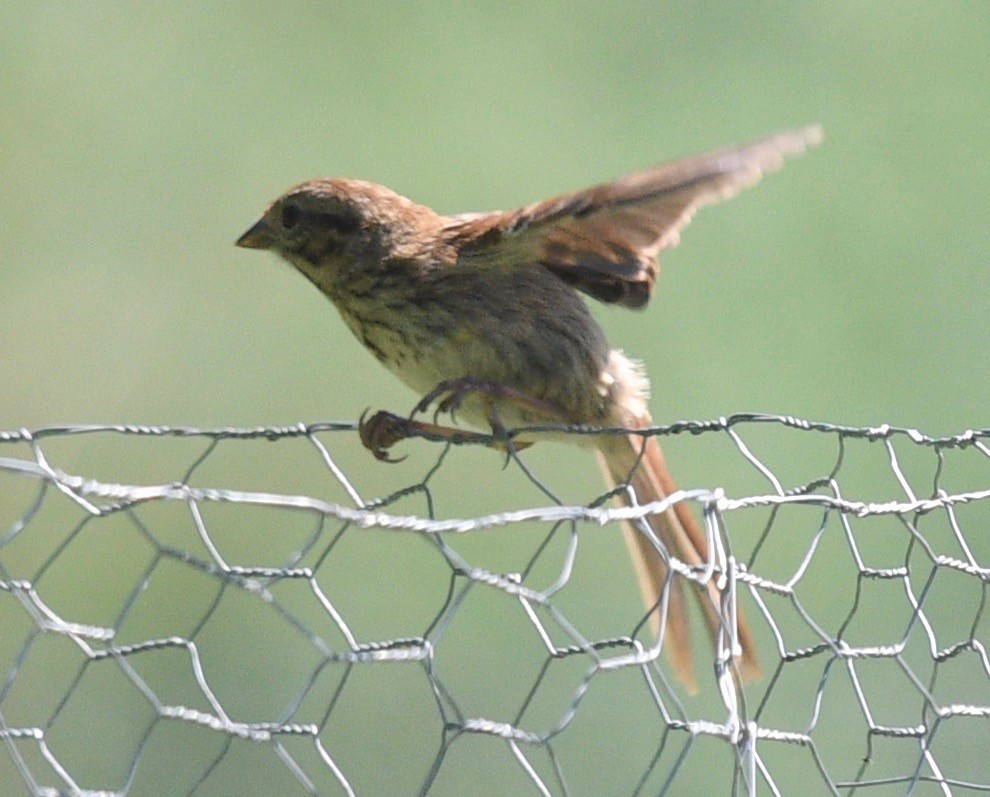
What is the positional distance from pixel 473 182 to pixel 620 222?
147 inches

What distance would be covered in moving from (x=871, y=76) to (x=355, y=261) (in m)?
4.31

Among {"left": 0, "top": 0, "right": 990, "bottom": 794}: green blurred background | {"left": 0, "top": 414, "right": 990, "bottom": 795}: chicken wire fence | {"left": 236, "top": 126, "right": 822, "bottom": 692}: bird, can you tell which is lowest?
{"left": 0, "top": 414, "right": 990, "bottom": 795}: chicken wire fence

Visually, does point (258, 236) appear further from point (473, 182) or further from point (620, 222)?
point (473, 182)

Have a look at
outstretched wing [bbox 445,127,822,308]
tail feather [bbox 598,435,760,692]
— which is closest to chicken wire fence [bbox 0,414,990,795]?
tail feather [bbox 598,435,760,692]

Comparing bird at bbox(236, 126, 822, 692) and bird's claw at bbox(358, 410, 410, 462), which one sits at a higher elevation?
bird at bbox(236, 126, 822, 692)

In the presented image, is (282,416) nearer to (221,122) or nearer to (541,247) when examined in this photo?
(221,122)

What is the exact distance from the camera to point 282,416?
221 inches

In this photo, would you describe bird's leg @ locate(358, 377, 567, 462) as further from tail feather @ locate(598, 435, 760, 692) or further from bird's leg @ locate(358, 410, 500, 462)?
tail feather @ locate(598, 435, 760, 692)

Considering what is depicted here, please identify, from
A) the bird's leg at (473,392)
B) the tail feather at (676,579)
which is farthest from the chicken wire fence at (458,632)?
the bird's leg at (473,392)

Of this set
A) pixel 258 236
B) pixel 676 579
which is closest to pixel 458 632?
pixel 258 236

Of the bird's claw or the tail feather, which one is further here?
the bird's claw

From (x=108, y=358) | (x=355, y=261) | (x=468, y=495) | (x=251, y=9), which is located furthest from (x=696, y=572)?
(x=251, y=9)

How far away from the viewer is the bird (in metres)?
2.88

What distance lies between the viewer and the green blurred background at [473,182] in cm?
565
